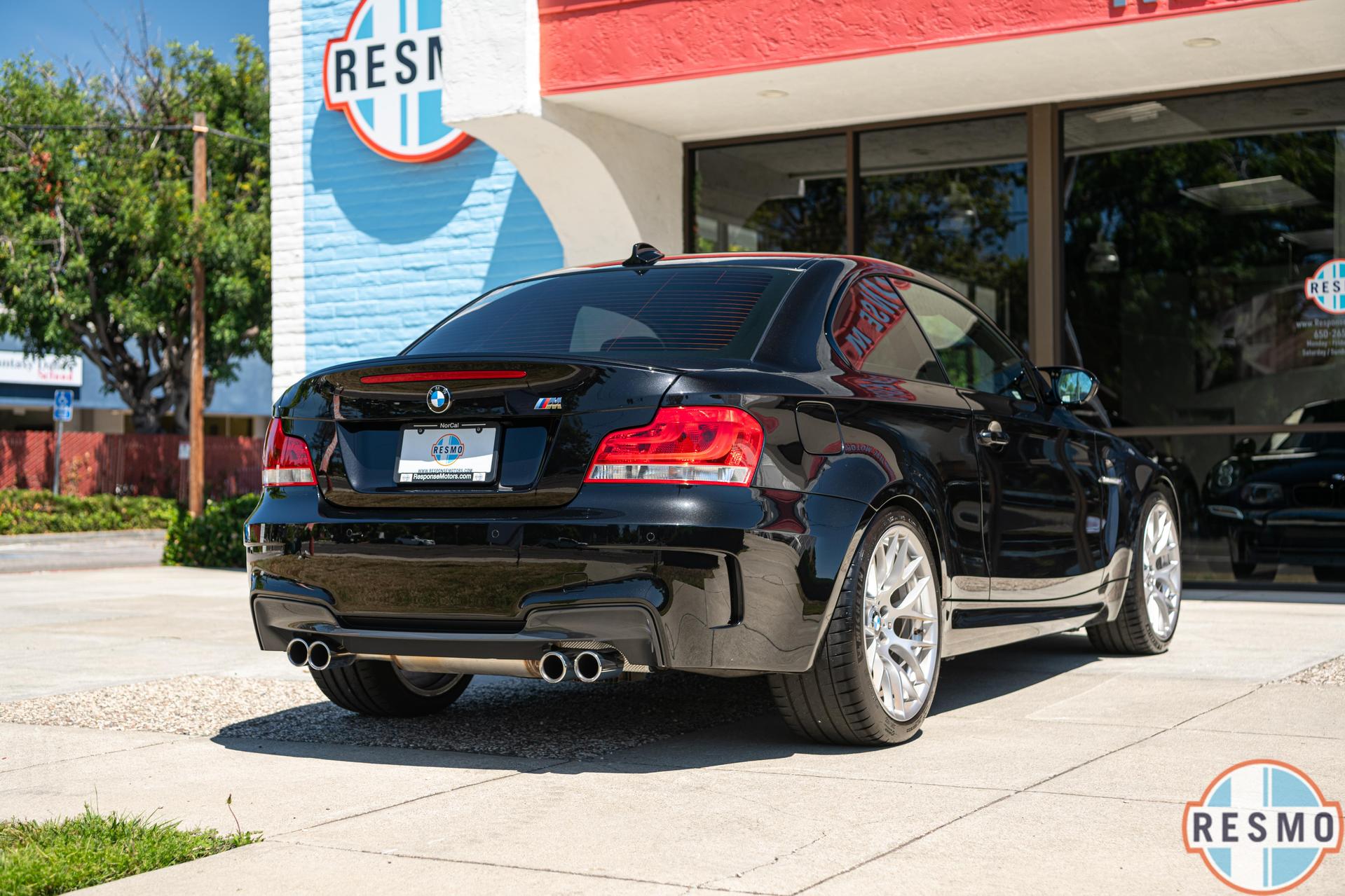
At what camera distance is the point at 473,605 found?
4.45 meters

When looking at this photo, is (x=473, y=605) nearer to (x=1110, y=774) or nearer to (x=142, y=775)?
(x=142, y=775)

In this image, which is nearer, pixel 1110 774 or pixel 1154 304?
pixel 1110 774

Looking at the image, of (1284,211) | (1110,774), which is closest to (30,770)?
(1110,774)

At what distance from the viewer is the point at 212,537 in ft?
49.7

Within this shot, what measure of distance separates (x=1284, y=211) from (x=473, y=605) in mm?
8628

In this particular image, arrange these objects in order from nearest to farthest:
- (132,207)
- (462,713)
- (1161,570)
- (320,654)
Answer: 1. (320,654)
2. (462,713)
3. (1161,570)
4. (132,207)

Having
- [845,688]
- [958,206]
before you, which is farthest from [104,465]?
[845,688]

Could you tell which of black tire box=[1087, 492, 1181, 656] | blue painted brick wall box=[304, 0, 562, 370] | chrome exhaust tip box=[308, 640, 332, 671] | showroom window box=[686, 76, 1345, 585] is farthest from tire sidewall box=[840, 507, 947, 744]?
blue painted brick wall box=[304, 0, 562, 370]

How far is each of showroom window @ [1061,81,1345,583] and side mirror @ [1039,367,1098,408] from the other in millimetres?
4545

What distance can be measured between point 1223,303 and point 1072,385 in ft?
18.2

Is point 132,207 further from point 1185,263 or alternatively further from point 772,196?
point 1185,263

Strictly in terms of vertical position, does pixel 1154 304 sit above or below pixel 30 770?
above

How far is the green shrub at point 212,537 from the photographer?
48.9ft

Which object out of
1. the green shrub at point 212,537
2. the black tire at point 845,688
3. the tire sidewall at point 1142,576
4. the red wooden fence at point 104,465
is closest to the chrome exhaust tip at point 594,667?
the black tire at point 845,688
